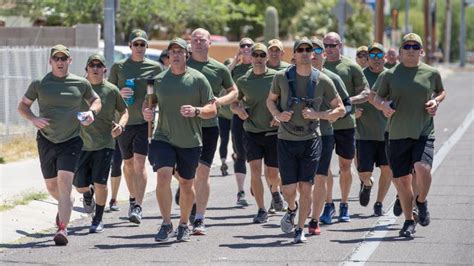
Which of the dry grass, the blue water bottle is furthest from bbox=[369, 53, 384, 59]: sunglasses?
the dry grass

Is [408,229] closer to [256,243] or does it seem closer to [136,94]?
[256,243]

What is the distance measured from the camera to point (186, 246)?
38.3ft

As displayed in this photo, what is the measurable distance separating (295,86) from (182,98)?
43.9 inches

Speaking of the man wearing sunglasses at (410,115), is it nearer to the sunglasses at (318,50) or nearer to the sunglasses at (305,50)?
the sunglasses at (318,50)

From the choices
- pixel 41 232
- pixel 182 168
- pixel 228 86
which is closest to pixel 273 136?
pixel 228 86

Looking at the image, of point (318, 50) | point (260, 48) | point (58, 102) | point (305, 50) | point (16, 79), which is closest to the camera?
point (305, 50)

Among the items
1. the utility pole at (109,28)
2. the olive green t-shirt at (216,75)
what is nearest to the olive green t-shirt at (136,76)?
the olive green t-shirt at (216,75)

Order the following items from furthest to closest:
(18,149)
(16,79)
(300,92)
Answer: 1. (16,79)
2. (18,149)
3. (300,92)

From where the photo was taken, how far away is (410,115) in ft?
39.8

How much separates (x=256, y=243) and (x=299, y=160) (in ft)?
3.03

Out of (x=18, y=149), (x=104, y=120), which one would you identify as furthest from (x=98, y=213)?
(x=18, y=149)

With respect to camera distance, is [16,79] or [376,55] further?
[16,79]

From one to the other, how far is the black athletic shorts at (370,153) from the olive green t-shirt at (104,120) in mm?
2955

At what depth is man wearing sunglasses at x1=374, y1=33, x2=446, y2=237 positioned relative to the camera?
39.6 feet
